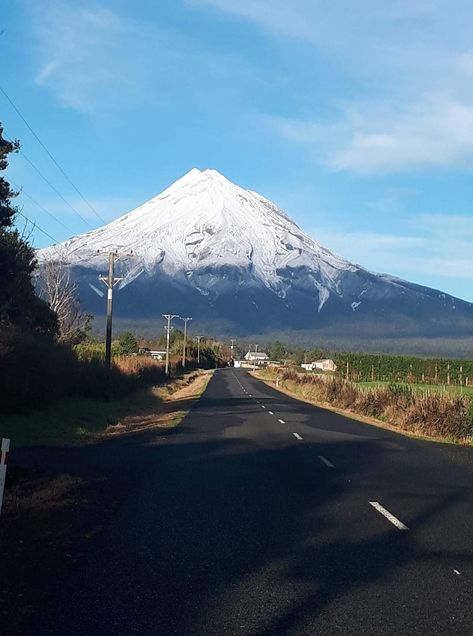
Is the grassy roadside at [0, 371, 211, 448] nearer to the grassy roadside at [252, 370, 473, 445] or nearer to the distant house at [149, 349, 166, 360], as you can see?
the grassy roadside at [252, 370, 473, 445]

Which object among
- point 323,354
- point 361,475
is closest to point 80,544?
point 361,475

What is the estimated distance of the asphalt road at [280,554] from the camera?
5.91 metres

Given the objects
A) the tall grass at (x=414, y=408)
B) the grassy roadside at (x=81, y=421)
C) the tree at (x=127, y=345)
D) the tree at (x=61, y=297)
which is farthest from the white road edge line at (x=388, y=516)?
the tree at (x=127, y=345)

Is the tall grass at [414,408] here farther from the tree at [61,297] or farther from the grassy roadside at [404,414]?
the tree at [61,297]

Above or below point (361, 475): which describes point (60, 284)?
above

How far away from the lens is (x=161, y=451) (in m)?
17.5

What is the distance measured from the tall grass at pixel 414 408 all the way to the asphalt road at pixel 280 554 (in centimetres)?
874

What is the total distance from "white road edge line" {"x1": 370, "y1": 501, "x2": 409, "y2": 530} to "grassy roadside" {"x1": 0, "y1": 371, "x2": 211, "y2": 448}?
31.1 feet

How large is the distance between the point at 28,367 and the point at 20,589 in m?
17.7

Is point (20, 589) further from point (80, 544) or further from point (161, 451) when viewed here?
point (161, 451)

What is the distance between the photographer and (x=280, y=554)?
795 cm

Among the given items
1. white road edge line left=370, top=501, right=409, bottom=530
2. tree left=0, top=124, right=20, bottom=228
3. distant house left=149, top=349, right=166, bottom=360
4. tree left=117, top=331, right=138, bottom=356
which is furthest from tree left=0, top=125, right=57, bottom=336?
distant house left=149, top=349, right=166, bottom=360

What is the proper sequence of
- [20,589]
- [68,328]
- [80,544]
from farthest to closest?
[68,328], [80,544], [20,589]

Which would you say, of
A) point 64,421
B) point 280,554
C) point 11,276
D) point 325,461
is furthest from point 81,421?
point 280,554
